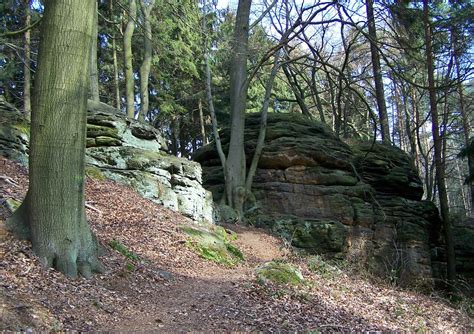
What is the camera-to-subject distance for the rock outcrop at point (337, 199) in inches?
635

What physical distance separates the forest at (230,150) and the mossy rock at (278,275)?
48.6 inches

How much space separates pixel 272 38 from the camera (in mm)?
21484

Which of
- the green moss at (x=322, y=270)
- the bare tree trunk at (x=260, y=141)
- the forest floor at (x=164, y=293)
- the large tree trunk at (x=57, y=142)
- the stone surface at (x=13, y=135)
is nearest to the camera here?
the forest floor at (x=164, y=293)

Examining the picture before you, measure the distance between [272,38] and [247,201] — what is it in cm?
894

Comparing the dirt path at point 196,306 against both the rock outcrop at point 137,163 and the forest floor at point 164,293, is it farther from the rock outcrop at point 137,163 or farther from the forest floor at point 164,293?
the rock outcrop at point 137,163

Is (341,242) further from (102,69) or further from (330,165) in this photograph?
(102,69)

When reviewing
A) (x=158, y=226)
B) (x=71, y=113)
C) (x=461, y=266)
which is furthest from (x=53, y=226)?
(x=461, y=266)

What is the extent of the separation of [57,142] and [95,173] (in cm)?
605

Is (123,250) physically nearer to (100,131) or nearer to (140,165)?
(140,165)

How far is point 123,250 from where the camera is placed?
7766mm

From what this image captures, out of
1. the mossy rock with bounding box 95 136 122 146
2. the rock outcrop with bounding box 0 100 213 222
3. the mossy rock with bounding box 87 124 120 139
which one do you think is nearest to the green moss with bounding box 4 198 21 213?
the rock outcrop with bounding box 0 100 213 222

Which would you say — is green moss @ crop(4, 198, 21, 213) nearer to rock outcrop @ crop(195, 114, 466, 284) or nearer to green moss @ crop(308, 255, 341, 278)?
green moss @ crop(308, 255, 341, 278)

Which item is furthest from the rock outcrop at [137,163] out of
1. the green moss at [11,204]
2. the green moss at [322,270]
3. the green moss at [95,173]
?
the green moss at [11,204]

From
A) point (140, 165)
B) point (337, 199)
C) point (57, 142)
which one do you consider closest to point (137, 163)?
point (140, 165)
